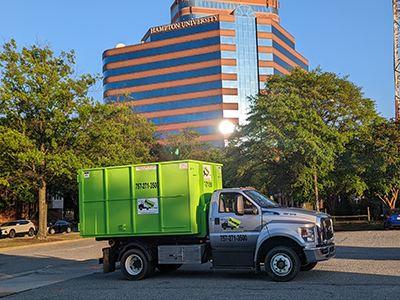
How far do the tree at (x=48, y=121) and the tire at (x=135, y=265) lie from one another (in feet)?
59.5

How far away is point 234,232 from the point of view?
11.0 m

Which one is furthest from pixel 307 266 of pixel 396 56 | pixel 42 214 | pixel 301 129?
pixel 396 56

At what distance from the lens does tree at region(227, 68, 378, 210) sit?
1176 inches

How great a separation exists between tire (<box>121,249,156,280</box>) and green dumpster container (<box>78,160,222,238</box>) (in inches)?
20.7

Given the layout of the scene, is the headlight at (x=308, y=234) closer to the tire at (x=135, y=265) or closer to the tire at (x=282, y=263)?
the tire at (x=282, y=263)

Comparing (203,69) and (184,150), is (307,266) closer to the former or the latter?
(184,150)

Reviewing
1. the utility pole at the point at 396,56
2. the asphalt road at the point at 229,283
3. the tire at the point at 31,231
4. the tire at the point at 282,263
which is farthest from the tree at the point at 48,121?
the utility pole at the point at 396,56

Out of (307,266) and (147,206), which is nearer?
(307,266)

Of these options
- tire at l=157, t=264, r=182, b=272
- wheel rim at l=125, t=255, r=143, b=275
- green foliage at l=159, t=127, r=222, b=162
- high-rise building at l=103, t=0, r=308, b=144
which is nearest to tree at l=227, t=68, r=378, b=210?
green foliage at l=159, t=127, r=222, b=162

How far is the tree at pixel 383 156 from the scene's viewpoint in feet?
104

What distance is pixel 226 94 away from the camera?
8906 centimetres

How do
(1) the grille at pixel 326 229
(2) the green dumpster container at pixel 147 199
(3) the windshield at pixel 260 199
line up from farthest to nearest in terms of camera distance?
(2) the green dumpster container at pixel 147 199, (3) the windshield at pixel 260 199, (1) the grille at pixel 326 229

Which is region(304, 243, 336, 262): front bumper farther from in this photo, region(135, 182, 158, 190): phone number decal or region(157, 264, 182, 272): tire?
region(157, 264, 182, 272): tire

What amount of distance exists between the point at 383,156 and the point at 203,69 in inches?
2453
